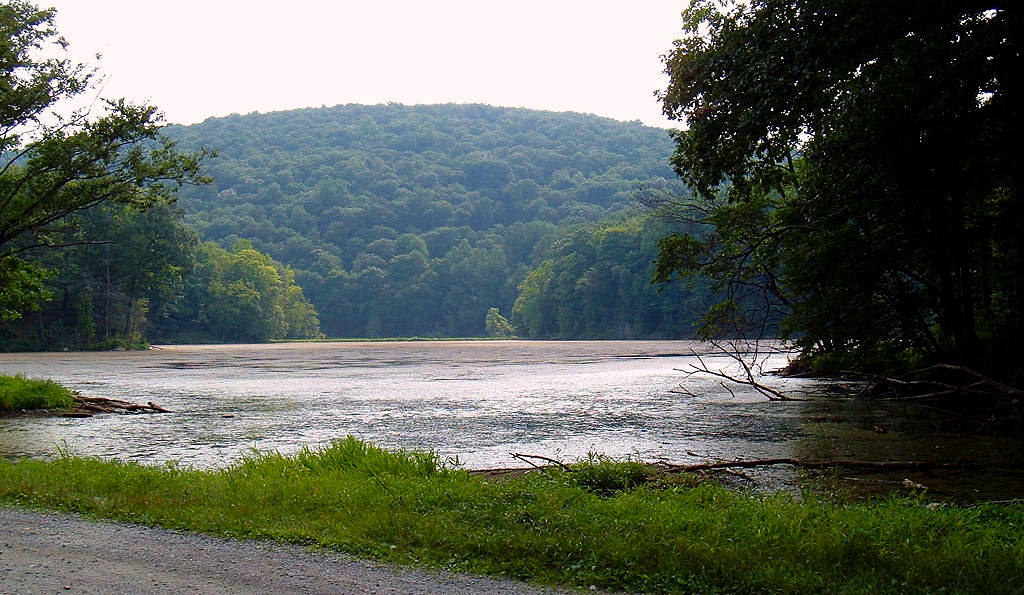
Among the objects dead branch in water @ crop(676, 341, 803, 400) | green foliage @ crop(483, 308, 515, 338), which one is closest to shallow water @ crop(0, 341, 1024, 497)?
dead branch in water @ crop(676, 341, 803, 400)

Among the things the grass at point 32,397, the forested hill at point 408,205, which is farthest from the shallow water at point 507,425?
the forested hill at point 408,205

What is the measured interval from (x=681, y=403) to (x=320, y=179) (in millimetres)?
153283

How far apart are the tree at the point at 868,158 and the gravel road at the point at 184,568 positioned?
11.0m

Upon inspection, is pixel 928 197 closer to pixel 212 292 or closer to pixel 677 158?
pixel 677 158

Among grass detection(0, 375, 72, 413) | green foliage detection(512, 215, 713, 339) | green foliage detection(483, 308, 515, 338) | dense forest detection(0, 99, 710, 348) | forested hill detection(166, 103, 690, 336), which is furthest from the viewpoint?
forested hill detection(166, 103, 690, 336)

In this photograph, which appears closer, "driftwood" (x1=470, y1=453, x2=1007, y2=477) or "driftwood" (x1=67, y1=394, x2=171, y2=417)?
"driftwood" (x1=470, y1=453, x2=1007, y2=477)

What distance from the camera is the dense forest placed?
11712 cm

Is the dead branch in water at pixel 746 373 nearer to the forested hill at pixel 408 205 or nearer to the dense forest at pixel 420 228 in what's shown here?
the dense forest at pixel 420 228

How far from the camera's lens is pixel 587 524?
6.86 meters

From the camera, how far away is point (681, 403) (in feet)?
74.8

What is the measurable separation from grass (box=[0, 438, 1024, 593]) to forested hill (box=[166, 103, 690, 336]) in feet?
462

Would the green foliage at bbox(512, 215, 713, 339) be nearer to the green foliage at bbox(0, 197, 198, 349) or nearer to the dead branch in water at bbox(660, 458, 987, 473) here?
the green foliage at bbox(0, 197, 198, 349)

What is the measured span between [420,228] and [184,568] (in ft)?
551

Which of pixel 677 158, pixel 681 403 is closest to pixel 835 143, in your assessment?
pixel 677 158
